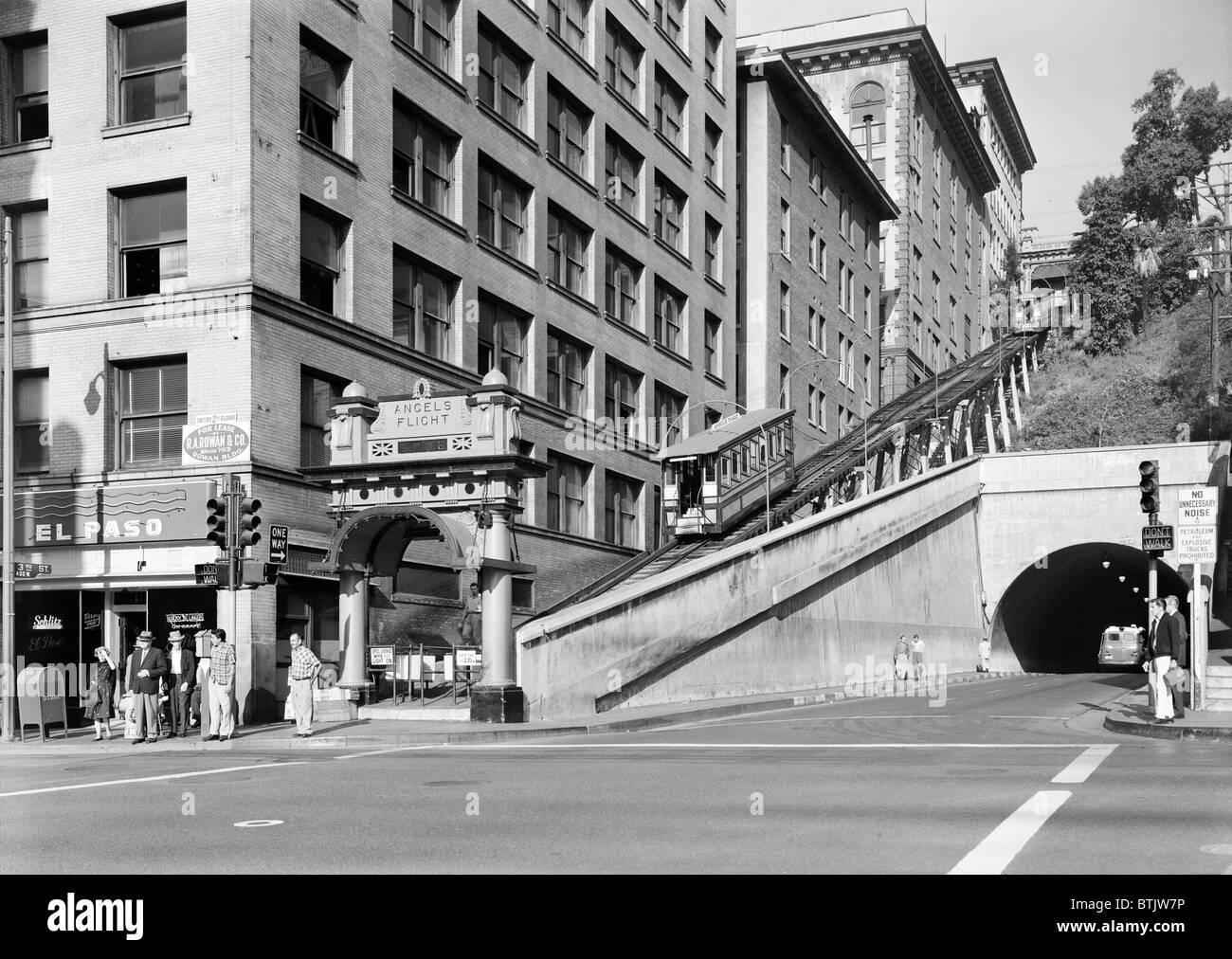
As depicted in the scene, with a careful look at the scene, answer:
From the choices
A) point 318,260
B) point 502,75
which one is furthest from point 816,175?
point 318,260

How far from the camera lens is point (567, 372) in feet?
140

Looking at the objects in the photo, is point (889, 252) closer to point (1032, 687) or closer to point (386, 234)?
point (1032, 687)

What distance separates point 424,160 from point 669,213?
57.9 feet

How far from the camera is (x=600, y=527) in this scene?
44.0 m

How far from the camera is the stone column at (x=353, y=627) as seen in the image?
A: 87.4 ft

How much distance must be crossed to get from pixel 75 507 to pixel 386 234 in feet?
32.1

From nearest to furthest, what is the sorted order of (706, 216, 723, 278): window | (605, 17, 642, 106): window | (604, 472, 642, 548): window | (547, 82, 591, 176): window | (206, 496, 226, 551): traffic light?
(206, 496, 226, 551): traffic light
(547, 82, 591, 176): window
(604, 472, 642, 548): window
(605, 17, 642, 106): window
(706, 216, 723, 278): window

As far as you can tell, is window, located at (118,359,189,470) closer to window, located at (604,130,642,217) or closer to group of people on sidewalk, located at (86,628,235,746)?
group of people on sidewalk, located at (86,628,235,746)

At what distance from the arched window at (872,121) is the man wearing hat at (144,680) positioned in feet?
228

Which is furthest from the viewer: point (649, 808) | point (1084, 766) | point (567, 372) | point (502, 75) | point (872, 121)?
point (872, 121)

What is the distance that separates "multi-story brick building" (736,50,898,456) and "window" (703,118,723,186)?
3801 millimetres

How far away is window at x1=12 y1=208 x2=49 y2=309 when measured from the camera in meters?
29.5

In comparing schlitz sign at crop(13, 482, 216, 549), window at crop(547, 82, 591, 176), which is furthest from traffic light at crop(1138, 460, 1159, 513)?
window at crop(547, 82, 591, 176)

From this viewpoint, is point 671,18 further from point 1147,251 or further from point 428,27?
point 1147,251
